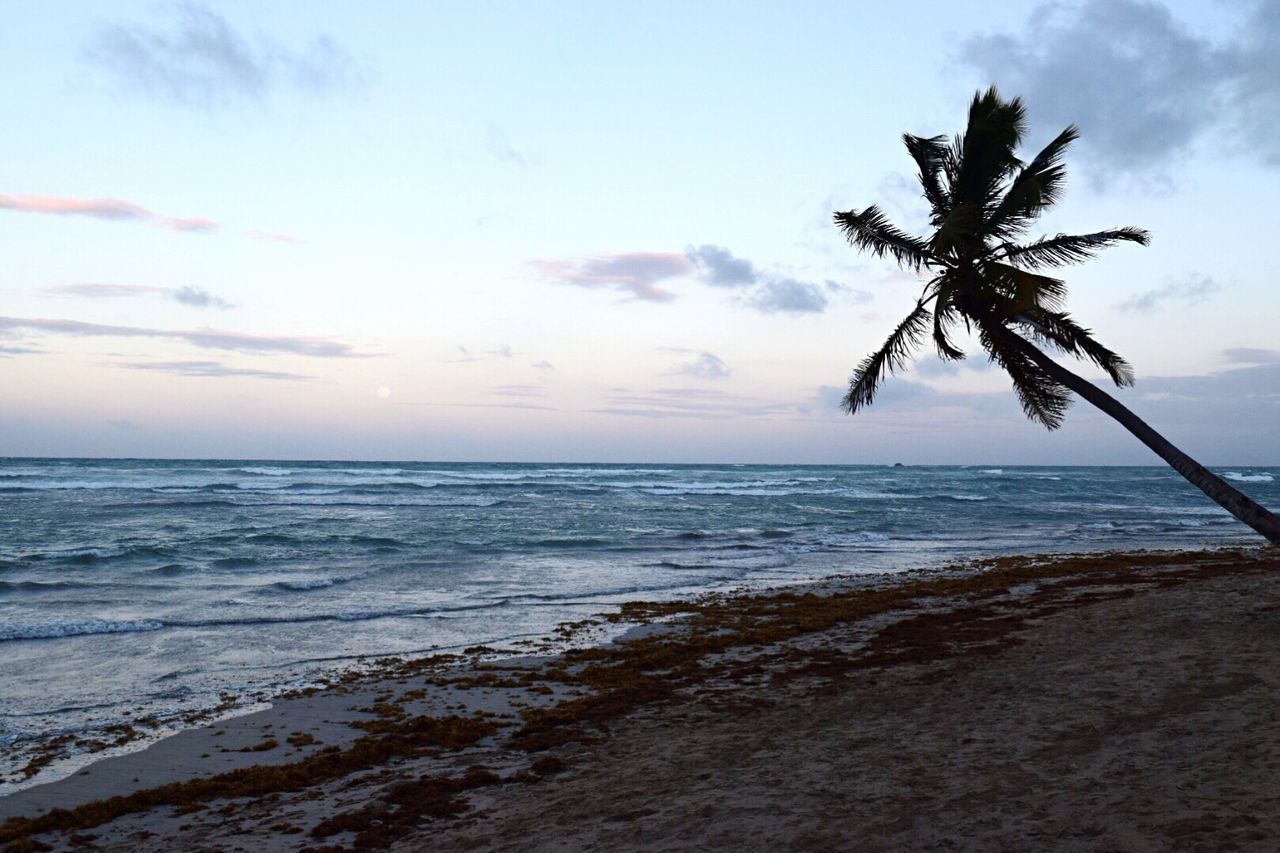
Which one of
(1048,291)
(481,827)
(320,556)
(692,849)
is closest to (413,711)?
(481,827)

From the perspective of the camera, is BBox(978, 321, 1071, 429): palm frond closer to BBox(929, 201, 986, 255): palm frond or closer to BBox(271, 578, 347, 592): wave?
BBox(929, 201, 986, 255): palm frond

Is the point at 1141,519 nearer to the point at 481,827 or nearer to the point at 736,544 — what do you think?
the point at 736,544

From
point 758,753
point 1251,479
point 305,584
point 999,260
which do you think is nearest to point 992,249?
point 999,260

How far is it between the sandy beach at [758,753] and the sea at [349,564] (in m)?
Answer: 1.68

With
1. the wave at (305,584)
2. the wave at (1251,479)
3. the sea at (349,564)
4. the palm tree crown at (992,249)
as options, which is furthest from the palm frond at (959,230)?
the wave at (1251,479)

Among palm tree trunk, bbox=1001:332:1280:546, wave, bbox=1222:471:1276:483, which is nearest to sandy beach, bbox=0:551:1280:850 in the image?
palm tree trunk, bbox=1001:332:1280:546

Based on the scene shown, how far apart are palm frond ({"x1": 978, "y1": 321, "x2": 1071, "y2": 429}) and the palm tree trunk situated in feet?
1.84

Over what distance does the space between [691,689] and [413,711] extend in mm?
2984

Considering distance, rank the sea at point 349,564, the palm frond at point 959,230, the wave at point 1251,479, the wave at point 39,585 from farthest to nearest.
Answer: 1. the wave at point 1251,479
2. the wave at point 39,585
3. the palm frond at point 959,230
4. the sea at point 349,564

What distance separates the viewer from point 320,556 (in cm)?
2355

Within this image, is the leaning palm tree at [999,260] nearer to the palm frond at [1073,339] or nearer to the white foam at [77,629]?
the palm frond at [1073,339]

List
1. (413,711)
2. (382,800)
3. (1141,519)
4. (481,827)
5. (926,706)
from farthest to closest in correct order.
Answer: (1141,519) → (413,711) → (926,706) → (382,800) → (481,827)

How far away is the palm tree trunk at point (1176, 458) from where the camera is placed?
10125mm

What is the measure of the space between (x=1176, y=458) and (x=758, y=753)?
713cm
